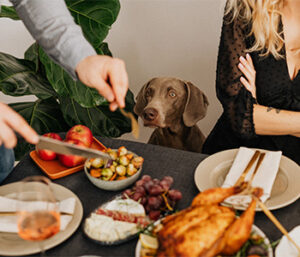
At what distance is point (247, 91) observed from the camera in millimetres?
1716

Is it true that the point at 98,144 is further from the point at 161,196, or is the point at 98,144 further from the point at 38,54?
the point at 38,54

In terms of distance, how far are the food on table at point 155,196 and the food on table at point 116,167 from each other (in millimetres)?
107

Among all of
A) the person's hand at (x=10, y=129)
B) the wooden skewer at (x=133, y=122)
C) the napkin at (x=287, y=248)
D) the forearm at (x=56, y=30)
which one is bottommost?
the napkin at (x=287, y=248)

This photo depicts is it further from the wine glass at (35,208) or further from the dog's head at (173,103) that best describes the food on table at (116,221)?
the dog's head at (173,103)

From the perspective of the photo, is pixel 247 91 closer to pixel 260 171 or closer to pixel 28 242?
pixel 260 171

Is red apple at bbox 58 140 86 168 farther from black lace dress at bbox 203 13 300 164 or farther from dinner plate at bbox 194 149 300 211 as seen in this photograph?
black lace dress at bbox 203 13 300 164

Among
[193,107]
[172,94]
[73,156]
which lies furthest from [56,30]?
[193,107]

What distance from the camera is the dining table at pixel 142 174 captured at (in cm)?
97

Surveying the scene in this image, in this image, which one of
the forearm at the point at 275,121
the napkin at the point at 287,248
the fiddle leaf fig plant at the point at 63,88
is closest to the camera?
the napkin at the point at 287,248

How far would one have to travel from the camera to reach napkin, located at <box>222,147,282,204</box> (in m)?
1.07

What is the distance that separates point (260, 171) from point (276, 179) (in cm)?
7

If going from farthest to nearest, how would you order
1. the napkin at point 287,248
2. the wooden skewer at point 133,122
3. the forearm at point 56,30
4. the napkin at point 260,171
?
the forearm at point 56,30
the napkin at point 260,171
the wooden skewer at point 133,122
the napkin at point 287,248

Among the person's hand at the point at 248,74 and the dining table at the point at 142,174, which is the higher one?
the person's hand at the point at 248,74

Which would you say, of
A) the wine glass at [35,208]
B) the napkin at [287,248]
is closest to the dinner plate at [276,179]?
the napkin at [287,248]
